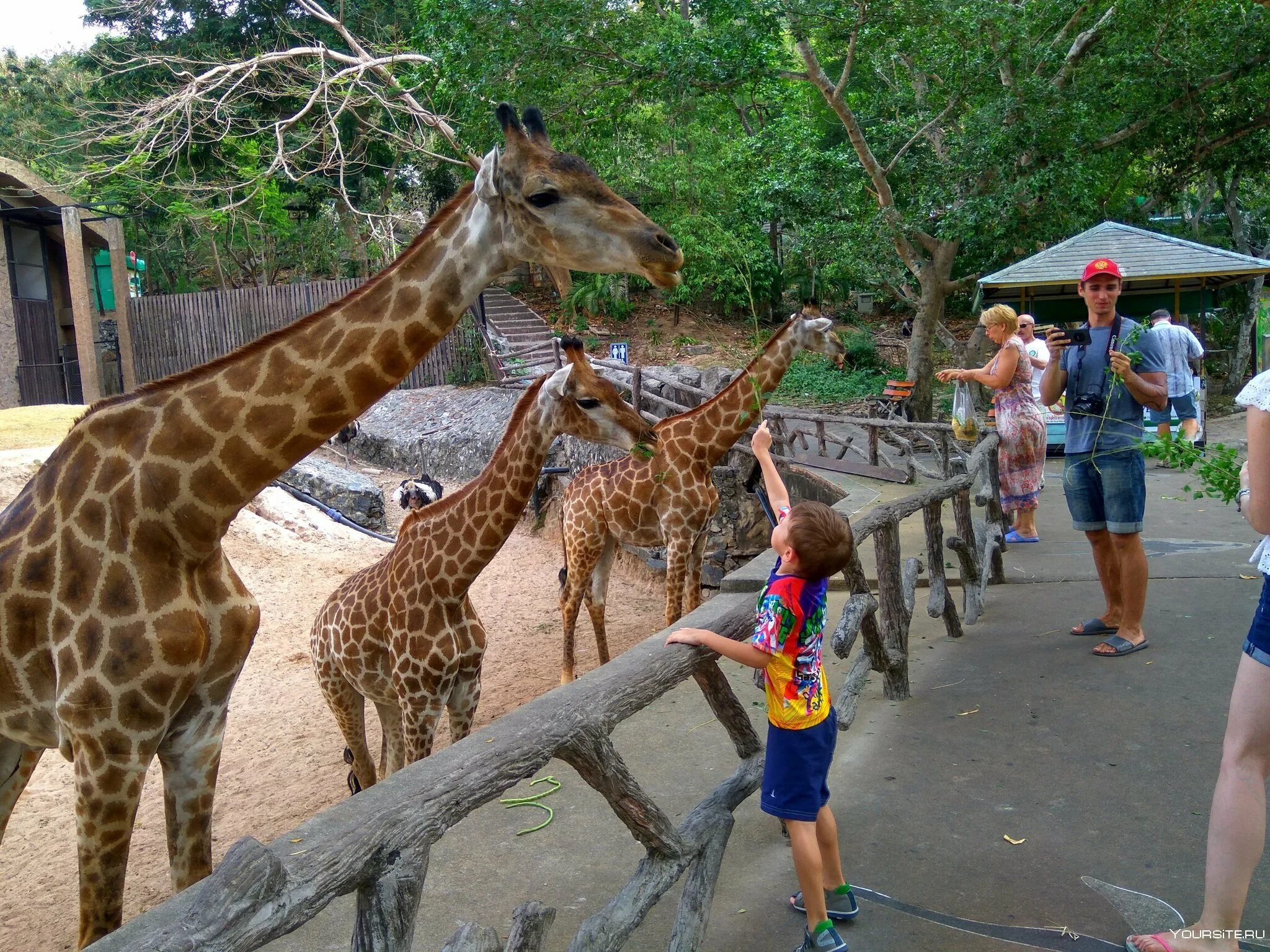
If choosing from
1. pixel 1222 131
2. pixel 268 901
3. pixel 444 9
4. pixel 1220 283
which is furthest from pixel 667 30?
pixel 268 901

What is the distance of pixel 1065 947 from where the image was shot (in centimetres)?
290

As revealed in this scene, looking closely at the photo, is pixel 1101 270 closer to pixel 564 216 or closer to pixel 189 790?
pixel 564 216

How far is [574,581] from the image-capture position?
7195 mm

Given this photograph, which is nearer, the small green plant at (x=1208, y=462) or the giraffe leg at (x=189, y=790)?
the giraffe leg at (x=189, y=790)

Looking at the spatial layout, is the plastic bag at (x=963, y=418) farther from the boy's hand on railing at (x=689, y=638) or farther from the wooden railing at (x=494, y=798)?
the boy's hand on railing at (x=689, y=638)

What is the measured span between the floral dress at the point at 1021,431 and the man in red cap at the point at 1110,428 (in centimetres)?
206

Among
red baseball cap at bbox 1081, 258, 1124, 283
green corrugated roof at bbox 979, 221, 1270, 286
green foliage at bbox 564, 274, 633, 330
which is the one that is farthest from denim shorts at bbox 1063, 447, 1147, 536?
green foliage at bbox 564, 274, 633, 330

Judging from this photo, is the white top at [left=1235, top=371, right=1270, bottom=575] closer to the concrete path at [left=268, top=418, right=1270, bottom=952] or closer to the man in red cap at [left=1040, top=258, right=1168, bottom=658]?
the concrete path at [left=268, top=418, right=1270, bottom=952]

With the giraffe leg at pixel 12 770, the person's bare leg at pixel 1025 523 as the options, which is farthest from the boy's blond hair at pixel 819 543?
the person's bare leg at pixel 1025 523

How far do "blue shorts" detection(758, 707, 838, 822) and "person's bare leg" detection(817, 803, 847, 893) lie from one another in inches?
3.0

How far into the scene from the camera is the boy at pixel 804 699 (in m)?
2.89

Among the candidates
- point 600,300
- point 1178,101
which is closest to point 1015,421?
point 1178,101

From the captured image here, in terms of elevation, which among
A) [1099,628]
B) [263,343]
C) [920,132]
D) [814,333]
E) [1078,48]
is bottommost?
[1099,628]

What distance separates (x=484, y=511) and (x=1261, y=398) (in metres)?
3.03
